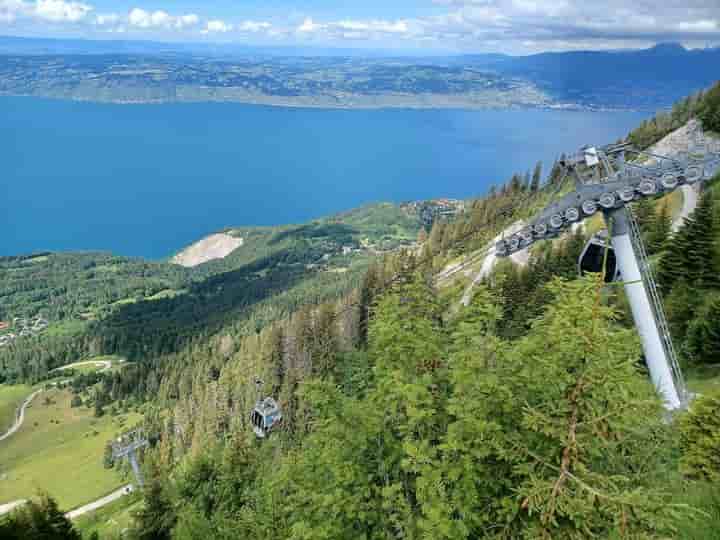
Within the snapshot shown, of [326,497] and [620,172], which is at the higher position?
[620,172]

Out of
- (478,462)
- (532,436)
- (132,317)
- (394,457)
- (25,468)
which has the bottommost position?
(132,317)

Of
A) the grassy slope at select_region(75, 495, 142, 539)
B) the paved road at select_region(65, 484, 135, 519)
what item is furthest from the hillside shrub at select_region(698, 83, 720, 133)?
the paved road at select_region(65, 484, 135, 519)

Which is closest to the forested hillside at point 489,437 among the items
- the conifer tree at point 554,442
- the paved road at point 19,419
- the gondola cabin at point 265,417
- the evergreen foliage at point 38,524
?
the conifer tree at point 554,442

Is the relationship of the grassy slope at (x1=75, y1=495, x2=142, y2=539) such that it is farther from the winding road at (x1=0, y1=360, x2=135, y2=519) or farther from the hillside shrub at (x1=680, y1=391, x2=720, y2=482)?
the hillside shrub at (x1=680, y1=391, x2=720, y2=482)

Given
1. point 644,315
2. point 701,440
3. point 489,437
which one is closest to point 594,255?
point 644,315

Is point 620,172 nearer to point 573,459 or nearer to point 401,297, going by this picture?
point 401,297

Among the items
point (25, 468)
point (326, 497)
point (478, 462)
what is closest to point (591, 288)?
point (478, 462)

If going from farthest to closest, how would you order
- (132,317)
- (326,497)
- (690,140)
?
(132,317)
(690,140)
(326,497)
